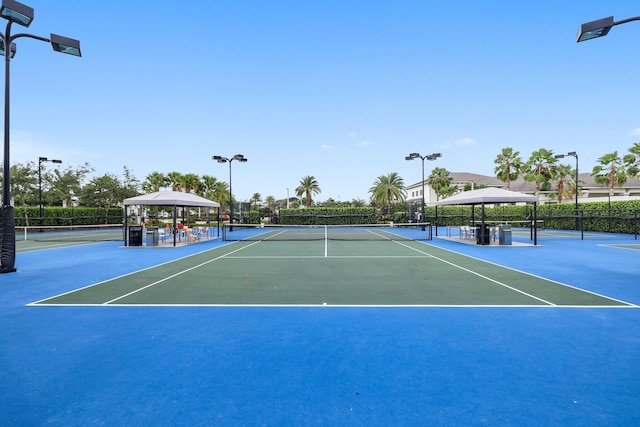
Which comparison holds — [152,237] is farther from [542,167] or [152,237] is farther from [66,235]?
[542,167]

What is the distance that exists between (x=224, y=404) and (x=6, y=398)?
2.22 m

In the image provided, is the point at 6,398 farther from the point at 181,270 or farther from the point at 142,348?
the point at 181,270

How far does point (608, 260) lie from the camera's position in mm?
12594

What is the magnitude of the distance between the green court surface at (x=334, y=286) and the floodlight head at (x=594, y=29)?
6703 millimetres

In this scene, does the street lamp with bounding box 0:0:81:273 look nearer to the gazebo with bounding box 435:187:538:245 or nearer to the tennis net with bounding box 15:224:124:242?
the tennis net with bounding box 15:224:124:242

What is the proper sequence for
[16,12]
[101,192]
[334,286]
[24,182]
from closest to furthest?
[334,286]
[16,12]
[24,182]
[101,192]

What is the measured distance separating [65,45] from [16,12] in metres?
1.27

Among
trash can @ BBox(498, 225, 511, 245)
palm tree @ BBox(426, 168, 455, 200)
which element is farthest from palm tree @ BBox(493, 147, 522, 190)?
trash can @ BBox(498, 225, 511, 245)

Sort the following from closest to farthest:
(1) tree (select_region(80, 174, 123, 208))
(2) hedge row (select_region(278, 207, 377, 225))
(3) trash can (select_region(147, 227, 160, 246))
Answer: (3) trash can (select_region(147, 227, 160, 246)) → (2) hedge row (select_region(278, 207, 377, 225)) → (1) tree (select_region(80, 174, 123, 208))

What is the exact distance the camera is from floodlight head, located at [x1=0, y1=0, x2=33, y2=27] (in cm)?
920

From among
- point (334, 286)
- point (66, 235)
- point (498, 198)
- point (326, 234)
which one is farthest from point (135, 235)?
point (498, 198)

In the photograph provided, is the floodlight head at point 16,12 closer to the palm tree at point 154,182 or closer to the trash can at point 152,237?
the trash can at point 152,237

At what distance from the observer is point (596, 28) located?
873 cm

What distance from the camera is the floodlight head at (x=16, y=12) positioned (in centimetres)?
920
